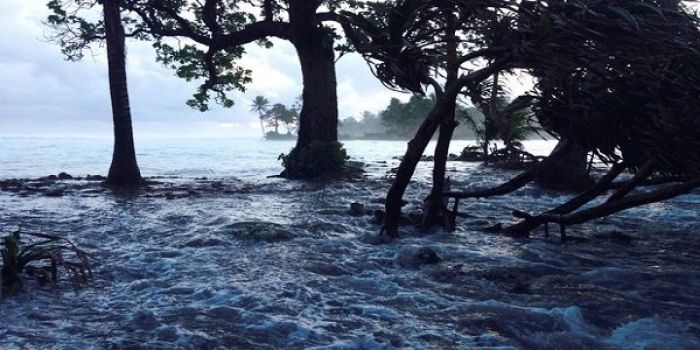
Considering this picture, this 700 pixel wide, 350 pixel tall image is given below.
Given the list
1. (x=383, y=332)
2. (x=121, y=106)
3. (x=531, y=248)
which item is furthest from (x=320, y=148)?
(x=383, y=332)

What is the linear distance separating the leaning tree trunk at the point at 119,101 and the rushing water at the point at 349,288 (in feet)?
18.1

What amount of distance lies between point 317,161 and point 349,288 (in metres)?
11.7

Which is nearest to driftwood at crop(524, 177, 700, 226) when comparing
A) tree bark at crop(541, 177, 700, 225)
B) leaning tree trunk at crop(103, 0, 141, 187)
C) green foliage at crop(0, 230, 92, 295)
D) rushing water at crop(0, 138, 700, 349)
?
tree bark at crop(541, 177, 700, 225)

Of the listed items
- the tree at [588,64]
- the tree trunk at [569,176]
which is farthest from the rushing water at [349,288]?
the tree trunk at [569,176]

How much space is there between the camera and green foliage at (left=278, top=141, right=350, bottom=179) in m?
16.6

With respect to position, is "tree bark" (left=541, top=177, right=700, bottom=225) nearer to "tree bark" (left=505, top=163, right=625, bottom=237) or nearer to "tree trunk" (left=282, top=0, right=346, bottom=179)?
"tree bark" (left=505, top=163, right=625, bottom=237)

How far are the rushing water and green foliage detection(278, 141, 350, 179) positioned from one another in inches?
287

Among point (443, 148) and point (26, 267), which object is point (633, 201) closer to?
point (443, 148)

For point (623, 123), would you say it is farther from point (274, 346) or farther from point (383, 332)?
point (274, 346)

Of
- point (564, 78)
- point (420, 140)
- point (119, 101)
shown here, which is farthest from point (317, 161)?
point (564, 78)

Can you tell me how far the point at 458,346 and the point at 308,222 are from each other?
518 cm

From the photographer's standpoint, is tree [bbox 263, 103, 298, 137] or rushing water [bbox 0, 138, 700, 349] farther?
tree [bbox 263, 103, 298, 137]

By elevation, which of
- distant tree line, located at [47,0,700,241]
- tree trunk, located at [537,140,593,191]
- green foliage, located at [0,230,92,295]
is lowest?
green foliage, located at [0,230,92,295]

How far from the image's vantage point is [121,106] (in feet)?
48.4
